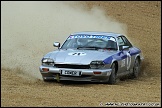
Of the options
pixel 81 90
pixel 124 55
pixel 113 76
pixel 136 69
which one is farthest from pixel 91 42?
pixel 81 90

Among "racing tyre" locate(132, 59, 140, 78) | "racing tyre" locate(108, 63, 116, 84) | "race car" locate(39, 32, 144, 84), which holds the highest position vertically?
"race car" locate(39, 32, 144, 84)

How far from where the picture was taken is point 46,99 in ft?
31.4

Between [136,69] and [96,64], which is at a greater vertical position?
[96,64]

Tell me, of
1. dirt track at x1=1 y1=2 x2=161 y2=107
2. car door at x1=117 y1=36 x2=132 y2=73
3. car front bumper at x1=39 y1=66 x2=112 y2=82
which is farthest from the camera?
car door at x1=117 y1=36 x2=132 y2=73

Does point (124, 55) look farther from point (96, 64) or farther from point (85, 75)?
point (85, 75)

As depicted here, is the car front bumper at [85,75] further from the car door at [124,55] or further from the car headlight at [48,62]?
the car door at [124,55]

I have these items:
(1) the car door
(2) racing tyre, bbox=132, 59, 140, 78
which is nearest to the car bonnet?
(1) the car door

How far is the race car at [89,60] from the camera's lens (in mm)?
11914

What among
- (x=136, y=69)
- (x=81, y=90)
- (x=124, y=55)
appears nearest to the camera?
(x=81, y=90)

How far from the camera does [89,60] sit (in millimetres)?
12008

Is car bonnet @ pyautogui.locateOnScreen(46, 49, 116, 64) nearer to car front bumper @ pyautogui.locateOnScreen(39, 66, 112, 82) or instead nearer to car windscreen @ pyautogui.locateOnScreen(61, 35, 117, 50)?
car front bumper @ pyautogui.locateOnScreen(39, 66, 112, 82)

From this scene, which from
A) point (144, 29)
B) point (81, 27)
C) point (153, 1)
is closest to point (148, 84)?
point (81, 27)

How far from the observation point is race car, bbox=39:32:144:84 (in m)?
11.9

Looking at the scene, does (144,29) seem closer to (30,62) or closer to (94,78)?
(30,62)
